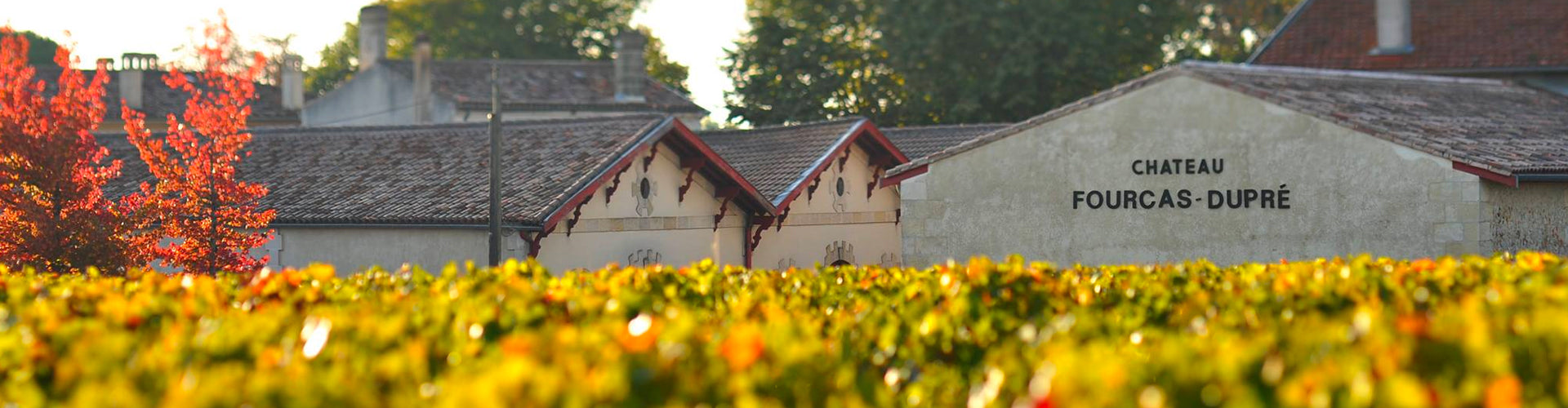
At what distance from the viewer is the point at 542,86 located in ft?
193

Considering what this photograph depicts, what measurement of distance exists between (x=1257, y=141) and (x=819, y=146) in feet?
43.8

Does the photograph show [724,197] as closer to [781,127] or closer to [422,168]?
[422,168]

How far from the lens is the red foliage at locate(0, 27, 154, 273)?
25766 millimetres

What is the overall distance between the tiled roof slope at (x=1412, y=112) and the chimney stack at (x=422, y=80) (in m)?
31.0

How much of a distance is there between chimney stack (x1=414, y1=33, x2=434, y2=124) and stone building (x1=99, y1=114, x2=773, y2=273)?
817 inches

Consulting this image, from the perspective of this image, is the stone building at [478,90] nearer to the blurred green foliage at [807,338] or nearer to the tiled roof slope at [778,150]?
the tiled roof slope at [778,150]

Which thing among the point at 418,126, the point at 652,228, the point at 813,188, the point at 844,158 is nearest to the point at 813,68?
the point at 844,158

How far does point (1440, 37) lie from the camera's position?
43.5 metres

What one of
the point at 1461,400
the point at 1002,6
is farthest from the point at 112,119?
the point at 1461,400

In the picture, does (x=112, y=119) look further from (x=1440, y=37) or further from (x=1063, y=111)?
(x=1063, y=111)

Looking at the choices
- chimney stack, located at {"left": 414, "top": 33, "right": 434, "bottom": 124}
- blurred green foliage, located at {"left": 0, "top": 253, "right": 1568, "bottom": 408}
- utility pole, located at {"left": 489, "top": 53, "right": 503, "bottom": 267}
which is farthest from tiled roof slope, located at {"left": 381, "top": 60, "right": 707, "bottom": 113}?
blurred green foliage, located at {"left": 0, "top": 253, "right": 1568, "bottom": 408}

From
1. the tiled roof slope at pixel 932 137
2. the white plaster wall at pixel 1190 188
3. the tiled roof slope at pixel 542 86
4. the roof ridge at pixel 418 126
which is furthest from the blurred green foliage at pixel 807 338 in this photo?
the tiled roof slope at pixel 542 86

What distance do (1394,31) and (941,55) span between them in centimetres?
1255

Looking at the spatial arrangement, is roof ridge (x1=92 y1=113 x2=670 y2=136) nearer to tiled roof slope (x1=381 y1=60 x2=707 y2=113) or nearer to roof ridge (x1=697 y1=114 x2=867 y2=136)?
roof ridge (x1=697 y1=114 x2=867 y2=136)
